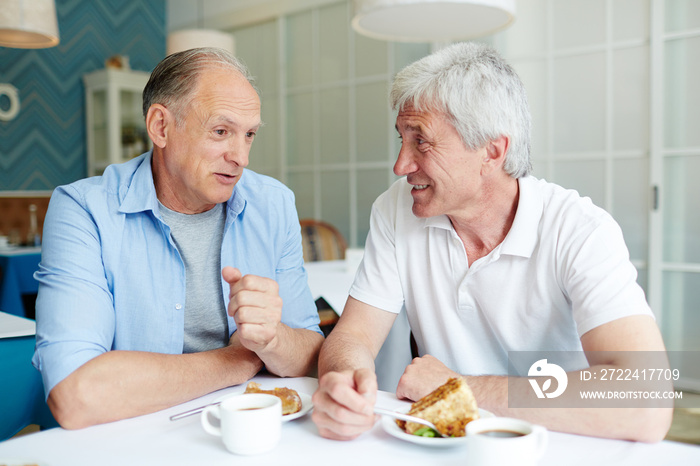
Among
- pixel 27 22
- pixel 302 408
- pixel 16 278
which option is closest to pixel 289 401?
pixel 302 408

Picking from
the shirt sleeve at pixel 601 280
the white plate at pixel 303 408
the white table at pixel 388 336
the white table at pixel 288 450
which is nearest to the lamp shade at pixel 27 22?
the white table at pixel 388 336

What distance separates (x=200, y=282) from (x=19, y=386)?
0.52m

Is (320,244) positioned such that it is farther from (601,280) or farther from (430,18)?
(601,280)

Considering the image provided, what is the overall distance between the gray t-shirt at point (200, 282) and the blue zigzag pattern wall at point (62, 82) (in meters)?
4.71

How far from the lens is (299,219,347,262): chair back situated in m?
3.58

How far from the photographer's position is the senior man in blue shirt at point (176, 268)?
1.00 metres

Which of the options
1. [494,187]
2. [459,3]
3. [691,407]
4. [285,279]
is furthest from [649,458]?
[691,407]

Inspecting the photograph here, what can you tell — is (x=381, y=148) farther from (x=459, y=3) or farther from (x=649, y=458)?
(x=649, y=458)

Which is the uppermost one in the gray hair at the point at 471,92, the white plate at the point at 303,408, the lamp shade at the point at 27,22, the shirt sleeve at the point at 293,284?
the lamp shade at the point at 27,22

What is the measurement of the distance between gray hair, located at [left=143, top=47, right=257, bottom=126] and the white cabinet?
431 centimetres

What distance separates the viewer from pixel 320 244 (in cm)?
361

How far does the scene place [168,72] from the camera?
4.29 feet

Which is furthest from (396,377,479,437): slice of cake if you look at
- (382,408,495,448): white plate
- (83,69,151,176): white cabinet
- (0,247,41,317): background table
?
(83,69,151,176): white cabinet

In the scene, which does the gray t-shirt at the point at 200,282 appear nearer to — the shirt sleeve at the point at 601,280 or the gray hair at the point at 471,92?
the gray hair at the point at 471,92
